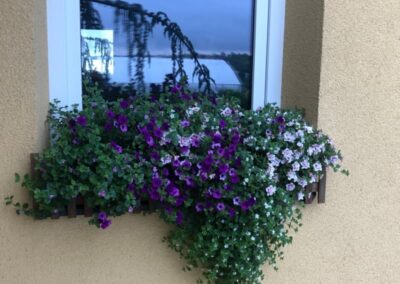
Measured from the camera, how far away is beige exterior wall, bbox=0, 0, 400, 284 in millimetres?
1807

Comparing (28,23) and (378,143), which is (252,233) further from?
(28,23)

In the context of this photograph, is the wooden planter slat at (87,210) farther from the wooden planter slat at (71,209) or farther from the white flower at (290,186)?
the white flower at (290,186)

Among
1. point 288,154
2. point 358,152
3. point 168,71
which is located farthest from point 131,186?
point 358,152

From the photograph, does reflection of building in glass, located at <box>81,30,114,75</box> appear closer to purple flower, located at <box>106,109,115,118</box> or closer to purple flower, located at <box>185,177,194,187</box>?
purple flower, located at <box>106,109,115,118</box>

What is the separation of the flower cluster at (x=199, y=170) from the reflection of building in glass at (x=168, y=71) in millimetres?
275

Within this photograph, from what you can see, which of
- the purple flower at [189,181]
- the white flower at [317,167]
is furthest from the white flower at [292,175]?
the purple flower at [189,181]

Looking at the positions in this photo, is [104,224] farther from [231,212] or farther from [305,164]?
[305,164]

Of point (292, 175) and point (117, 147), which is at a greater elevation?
point (117, 147)

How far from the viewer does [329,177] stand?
221cm

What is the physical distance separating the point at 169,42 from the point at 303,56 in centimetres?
72

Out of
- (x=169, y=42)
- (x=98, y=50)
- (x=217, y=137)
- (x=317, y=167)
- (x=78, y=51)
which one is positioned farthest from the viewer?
(x=169, y=42)

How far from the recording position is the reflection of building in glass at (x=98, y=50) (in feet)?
7.11

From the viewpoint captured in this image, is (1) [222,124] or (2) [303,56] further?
(2) [303,56]

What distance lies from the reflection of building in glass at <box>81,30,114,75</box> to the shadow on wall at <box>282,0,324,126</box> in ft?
3.08
